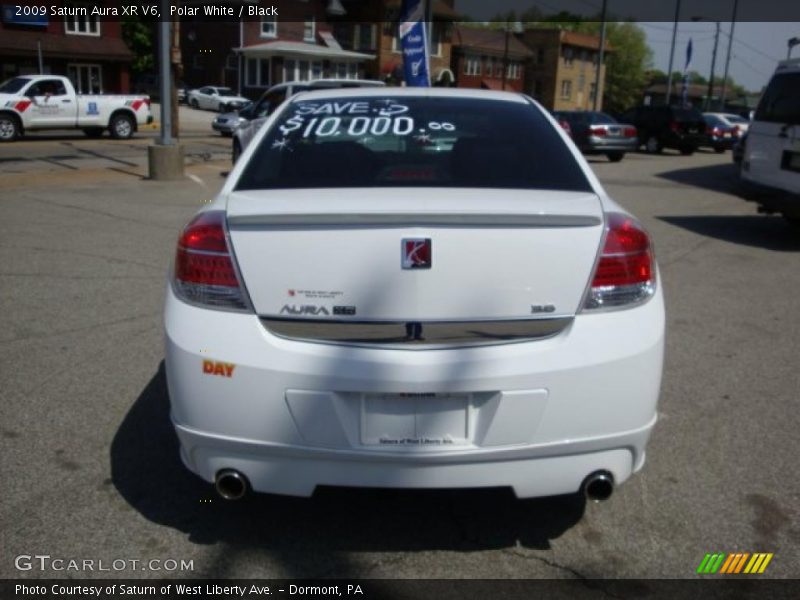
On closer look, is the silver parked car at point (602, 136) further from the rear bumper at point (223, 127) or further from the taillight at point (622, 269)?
the taillight at point (622, 269)

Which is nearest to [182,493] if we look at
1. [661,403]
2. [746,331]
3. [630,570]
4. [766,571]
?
[630,570]

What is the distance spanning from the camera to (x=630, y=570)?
9.59ft

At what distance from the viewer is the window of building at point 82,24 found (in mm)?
38188

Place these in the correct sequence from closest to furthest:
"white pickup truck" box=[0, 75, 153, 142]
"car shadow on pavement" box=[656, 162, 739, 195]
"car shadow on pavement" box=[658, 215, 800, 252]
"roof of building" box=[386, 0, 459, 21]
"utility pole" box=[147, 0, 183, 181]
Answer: "car shadow on pavement" box=[658, 215, 800, 252] < "utility pole" box=[147, 0, 183, 181] < "car shadow on pavement" box=[656, 162, 739, 195] < "white pickup truck" box=[0, 75, 153, 142] < "roof of building" box=[386, 0, 459, 21]

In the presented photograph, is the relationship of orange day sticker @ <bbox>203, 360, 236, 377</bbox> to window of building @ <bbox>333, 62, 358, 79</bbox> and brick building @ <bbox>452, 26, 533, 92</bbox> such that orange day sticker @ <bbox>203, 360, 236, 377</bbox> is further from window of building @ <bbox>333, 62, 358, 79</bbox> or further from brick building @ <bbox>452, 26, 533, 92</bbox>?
brick building @ <bbox>452, 26, 533, 92</bbox>

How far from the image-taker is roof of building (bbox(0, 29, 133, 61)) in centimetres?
3584

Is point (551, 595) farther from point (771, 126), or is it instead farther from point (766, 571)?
point (771, 126)

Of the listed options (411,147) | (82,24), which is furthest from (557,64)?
(411,147)

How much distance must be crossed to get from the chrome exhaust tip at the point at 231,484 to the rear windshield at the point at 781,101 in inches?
349

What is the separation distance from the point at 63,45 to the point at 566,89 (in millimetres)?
52035

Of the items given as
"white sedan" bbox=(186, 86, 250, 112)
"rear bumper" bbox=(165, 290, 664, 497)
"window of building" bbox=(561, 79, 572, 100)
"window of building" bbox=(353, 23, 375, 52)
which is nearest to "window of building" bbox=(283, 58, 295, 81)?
"white sedan" bbox=(186, 86, 250, 112)

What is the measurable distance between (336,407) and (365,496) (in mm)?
965

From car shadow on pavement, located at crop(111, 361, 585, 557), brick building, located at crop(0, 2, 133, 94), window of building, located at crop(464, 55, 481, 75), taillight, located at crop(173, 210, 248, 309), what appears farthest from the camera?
window of building, located at crop(464, 55, 481, 75)

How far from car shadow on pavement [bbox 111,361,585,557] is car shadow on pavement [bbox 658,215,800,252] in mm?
7656
